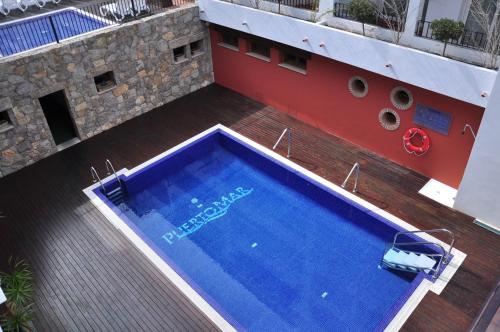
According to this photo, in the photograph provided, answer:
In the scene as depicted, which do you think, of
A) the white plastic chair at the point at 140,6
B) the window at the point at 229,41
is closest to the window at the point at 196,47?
the window at the point at 229,41

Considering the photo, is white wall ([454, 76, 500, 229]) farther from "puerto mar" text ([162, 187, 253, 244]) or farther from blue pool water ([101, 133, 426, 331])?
"puerto mar" text ([162, 187, 253, 244])

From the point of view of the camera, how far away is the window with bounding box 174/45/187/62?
1548 cm

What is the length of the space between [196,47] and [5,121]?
7.36 metres

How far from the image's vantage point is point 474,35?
948 cm

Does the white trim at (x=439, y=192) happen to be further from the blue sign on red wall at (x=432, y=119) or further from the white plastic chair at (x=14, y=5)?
the white plastic chair at (x=14, y=5)

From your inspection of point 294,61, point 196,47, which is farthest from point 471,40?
point 196,47

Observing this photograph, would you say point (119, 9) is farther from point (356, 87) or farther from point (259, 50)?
point (356, 87)

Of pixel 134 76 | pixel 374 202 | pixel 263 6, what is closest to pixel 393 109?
pixel 374 202

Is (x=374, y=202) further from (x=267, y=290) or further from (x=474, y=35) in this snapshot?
(x=474, y=35)

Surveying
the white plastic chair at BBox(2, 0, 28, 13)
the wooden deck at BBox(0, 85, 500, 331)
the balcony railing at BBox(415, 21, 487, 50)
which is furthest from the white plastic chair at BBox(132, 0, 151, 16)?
the balcony railing at BBox(415, 21, 487, 50)

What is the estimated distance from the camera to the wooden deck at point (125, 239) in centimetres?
861

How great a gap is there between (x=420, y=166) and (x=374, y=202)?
2030 mm

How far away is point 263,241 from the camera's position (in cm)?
1076

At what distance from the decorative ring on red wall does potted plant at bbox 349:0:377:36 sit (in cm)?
329
